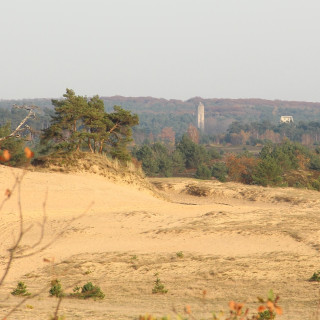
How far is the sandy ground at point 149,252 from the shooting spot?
1063 cm

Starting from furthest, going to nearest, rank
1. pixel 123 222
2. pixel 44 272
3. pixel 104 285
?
pixel 123 222 < pixel 44 272 < pixel 104 285

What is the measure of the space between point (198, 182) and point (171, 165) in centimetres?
3717

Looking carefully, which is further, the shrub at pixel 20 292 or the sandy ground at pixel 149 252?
the shrub at pixel 20 292

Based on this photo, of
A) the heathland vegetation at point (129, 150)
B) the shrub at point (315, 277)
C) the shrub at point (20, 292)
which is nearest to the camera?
the shrub at point (20, 292)

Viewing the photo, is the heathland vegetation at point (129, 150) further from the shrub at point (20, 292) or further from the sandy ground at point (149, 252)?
the shrub at point (20, 292)

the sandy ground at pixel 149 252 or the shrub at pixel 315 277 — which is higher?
the shrub at pixel 315 277

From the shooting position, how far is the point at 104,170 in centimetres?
2897

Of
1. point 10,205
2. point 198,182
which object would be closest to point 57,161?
point 10,205

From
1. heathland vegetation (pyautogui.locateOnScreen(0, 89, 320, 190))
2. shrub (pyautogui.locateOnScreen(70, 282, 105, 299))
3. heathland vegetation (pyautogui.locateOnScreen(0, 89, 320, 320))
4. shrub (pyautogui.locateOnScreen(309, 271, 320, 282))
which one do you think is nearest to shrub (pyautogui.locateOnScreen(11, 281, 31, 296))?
heathland vegetation (pyautogui.locateOnScreen(0, 89, 320, 320))

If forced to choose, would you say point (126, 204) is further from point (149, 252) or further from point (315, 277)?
point (315, 277)

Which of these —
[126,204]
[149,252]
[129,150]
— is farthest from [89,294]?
[129,150]

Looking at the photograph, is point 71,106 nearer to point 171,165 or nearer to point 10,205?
point 10,205

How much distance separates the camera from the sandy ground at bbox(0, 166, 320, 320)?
10.6 metres

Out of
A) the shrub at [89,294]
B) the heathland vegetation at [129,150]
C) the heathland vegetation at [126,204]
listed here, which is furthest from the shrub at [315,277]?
the heathland vegetation at [129,150]
